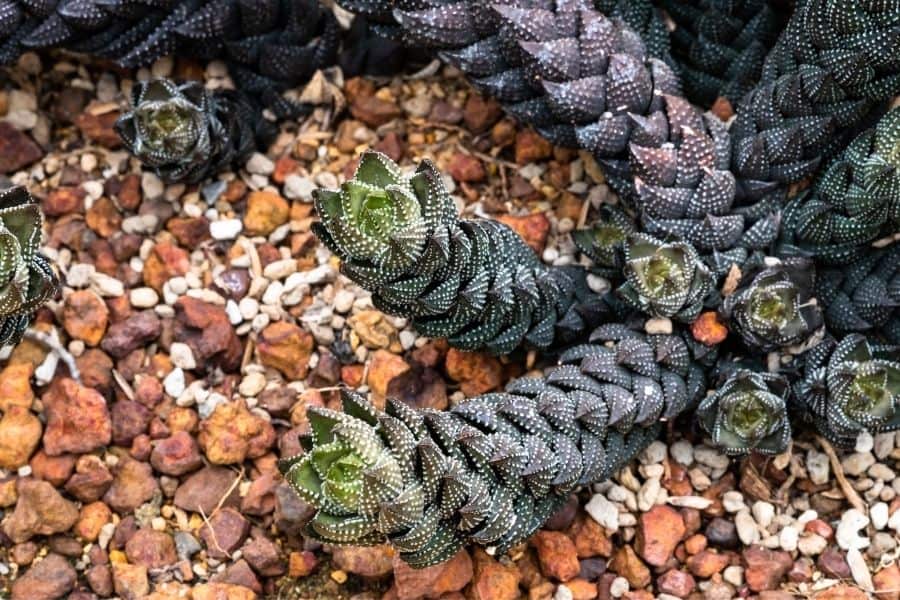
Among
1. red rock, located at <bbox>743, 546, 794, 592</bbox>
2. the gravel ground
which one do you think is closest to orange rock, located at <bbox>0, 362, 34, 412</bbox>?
the gravel ground

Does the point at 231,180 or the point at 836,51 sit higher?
the point at 836,51

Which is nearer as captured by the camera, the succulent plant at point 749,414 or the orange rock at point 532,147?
the succulent plant at point 749,414

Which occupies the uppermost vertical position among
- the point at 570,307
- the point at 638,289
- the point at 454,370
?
the point at 638,289

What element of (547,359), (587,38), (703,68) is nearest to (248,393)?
(547,359)

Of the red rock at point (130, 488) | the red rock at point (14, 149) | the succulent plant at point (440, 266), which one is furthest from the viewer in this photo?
the red rock at point (14, 149)

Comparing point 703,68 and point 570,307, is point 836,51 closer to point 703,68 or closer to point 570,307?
point 703,68

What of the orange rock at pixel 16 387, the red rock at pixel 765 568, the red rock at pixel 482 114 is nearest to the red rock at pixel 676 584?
the red rock at pixel 765 568

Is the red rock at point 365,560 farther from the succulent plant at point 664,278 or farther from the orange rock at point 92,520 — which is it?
the succulent plant at point 664,278
